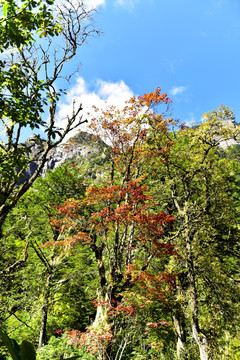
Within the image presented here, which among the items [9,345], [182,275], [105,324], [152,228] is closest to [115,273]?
[105,324]

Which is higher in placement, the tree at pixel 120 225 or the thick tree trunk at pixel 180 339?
the tree at pixel 120 225

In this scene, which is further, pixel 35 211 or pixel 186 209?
pixel 35 211

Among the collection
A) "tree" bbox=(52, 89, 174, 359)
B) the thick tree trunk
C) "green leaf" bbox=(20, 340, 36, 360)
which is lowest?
the thick tree trunk

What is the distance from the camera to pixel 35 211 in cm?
1520

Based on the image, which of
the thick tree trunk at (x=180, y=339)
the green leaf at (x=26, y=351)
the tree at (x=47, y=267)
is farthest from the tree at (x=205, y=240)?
the green leaf at (x=26, y=351)

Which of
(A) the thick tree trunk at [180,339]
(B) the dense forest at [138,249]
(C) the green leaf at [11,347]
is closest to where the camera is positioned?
(C) the green leaf at [11,347]

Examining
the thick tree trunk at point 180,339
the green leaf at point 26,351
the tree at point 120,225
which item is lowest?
the thick tree trunk at point 180,339

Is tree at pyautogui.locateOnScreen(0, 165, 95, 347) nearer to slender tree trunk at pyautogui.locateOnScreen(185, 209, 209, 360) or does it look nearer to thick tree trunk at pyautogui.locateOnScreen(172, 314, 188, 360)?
slender tree trunk at pyautogui.locateOnScreen(185, 209, 209, 360)

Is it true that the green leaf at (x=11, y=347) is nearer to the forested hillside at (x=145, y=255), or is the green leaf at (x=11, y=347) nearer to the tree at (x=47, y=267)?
the forested hillside at (x=145, y=255)

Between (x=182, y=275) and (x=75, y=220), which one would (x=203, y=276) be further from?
(x=75, y=220)

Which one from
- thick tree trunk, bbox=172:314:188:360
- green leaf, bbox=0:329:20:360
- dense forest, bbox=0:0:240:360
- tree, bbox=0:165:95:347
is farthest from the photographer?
tree, bbox=0:165:95:347

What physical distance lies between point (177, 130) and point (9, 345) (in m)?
12.6

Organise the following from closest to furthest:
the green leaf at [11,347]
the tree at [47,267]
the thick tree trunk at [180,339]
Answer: the green leaf at [11,347] → the thick tree trunk at [180,339] → the tree at [47,267]

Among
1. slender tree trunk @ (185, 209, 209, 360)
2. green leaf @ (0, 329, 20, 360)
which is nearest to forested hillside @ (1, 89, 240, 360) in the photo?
slender tree trunk @ (185, 209, 209, 360)
